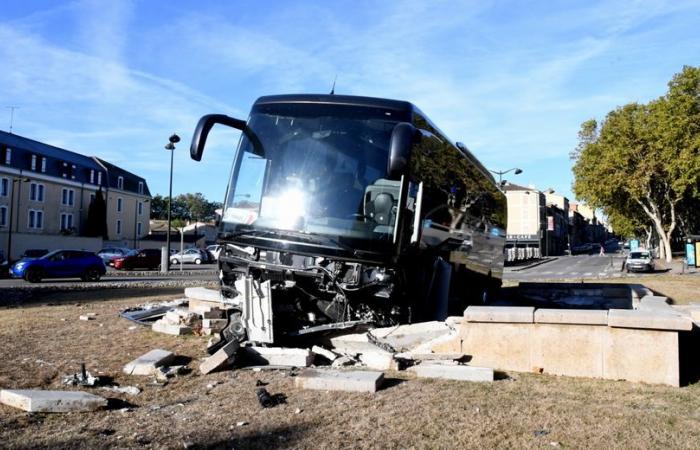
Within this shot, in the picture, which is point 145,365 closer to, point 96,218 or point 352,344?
point 352,344

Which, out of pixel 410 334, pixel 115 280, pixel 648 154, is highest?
pixel 648 154

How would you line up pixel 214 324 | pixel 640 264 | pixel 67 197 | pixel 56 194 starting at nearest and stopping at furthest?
1. pixel 214 324
2. pixel 640 264
3. pixel 56 194
4. pixel 67 197

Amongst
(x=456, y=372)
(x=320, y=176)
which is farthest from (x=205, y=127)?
(x=456, y=372)

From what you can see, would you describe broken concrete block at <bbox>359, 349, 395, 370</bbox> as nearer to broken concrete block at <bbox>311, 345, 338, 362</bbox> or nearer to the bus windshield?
broken concrete block at <bbox>311, 345, 338, 362</bbox>

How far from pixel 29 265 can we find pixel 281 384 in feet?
79.8

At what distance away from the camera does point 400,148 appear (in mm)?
6438

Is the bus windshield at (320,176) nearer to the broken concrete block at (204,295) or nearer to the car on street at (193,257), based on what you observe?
the broken concrete block at (204,295)

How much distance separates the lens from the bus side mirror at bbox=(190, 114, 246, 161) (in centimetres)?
739

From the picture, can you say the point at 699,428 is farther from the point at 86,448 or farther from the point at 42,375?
the point at 42,375

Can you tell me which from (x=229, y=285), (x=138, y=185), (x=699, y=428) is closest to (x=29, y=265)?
(x=229, y=285)

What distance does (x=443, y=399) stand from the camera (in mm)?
5277

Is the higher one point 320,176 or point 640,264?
point 320,176

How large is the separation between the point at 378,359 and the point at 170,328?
3967mm

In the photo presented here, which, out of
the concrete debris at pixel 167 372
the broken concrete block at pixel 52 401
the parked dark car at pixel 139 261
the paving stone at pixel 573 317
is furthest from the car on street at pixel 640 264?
the broken concrete block at pixel 52 401
